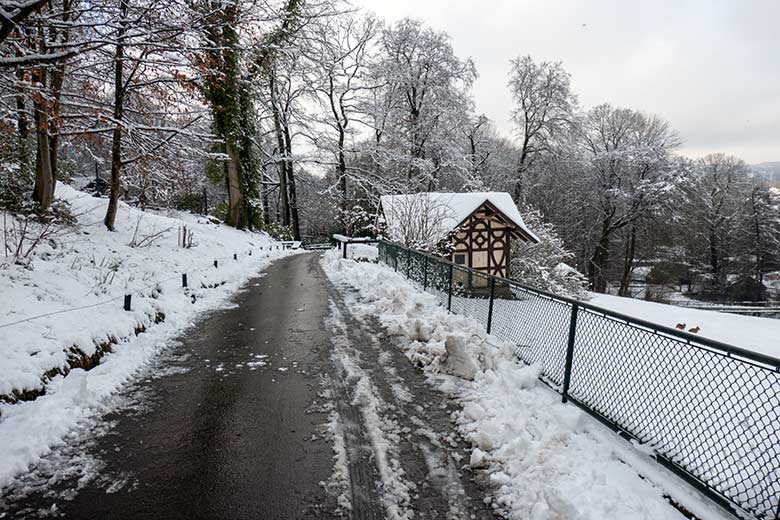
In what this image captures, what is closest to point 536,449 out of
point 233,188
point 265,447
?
point 265,447

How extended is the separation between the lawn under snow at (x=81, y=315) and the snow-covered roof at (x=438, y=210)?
7134mm

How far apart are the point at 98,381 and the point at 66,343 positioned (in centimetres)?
76

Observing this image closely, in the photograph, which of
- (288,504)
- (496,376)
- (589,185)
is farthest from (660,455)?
(589,185)

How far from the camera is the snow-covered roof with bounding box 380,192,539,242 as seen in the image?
616 inches

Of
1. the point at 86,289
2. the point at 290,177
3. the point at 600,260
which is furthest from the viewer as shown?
the point at 600,260

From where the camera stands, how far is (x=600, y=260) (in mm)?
33031

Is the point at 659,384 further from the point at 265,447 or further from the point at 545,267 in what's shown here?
the point at 545,267

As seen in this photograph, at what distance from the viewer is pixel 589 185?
32.4m

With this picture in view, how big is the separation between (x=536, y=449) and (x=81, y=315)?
6595 mm

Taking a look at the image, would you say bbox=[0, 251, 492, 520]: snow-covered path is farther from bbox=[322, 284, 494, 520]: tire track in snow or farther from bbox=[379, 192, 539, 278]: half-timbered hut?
bbox=[379, 192, 539, 278]: half-timbered hut

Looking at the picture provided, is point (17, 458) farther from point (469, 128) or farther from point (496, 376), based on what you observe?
point (469, 128)

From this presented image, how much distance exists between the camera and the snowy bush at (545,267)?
20.6 meters

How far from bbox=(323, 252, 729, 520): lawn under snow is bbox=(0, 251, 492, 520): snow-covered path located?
0.83 feet

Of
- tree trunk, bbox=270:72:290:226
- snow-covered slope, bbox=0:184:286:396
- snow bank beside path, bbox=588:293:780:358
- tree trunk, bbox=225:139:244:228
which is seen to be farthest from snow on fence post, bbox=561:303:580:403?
tree trunk, bbox=270:72:290:226
